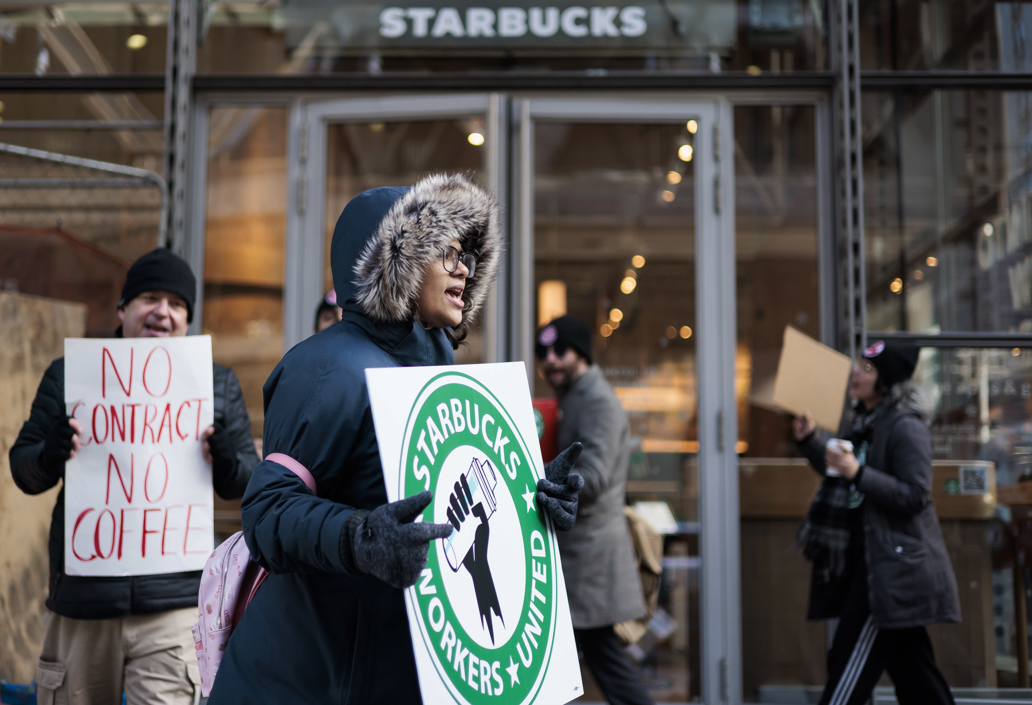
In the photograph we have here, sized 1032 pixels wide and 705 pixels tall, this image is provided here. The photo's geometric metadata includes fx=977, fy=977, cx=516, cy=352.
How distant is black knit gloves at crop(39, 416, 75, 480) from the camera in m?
3.14

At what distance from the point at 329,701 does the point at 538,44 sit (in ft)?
14.4

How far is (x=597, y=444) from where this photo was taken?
4.48 m

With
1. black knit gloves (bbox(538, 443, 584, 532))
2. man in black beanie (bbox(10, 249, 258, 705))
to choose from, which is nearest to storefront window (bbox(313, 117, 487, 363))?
man in black beanie (bbox(10, 249, 258, 705))

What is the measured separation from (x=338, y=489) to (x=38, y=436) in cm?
191

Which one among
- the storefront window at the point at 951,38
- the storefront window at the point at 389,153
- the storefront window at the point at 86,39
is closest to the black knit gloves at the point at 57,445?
the storefront window at the point at 389,153

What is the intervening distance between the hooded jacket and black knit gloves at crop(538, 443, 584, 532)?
14.4 inches

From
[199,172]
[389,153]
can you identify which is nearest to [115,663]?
[199,172]

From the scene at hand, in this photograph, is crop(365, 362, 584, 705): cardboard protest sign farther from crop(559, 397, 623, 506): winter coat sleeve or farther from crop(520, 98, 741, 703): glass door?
crop(520, 98, 741, 703): glass door

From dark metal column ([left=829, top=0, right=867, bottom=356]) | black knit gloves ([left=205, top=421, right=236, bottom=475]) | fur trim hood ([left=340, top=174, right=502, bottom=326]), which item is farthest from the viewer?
dark metal column ([left=829, top=0, right=867, bottom=356])

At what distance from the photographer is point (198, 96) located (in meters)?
5.47

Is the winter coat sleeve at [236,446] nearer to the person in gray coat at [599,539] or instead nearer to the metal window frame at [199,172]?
the person in gray coat at [599,539]

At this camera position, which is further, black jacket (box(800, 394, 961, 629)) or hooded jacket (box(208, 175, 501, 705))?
black jacket (box(800, 394, 961, 629))

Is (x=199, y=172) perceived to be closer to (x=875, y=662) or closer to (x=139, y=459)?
(x=139, y=459)

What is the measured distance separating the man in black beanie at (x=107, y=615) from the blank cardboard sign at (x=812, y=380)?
232 centimetres
